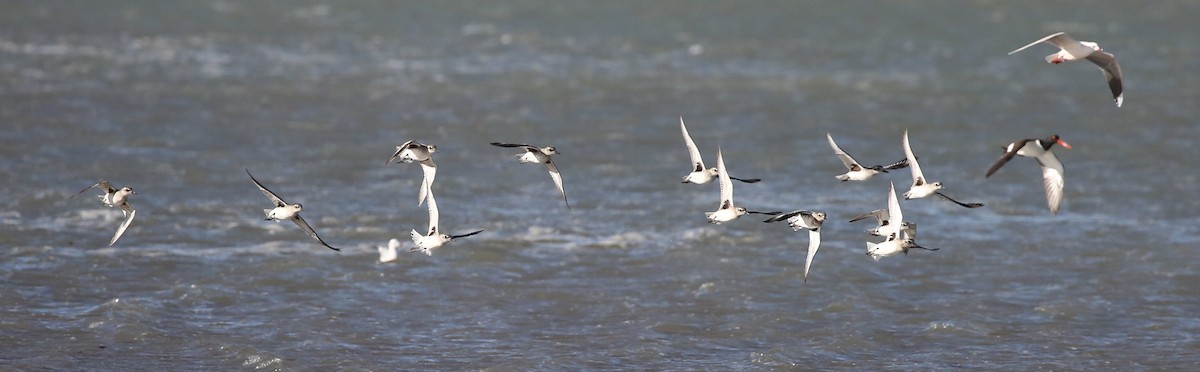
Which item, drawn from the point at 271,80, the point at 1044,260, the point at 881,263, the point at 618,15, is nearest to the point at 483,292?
the point at 881,263

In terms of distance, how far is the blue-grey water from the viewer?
1750cm

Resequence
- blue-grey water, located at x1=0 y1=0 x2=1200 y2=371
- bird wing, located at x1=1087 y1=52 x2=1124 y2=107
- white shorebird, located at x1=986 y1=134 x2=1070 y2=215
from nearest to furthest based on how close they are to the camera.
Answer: white shorebird, located at x1=986 y1=134 x2=1070 y2=215 < bird wing, located at x1=1087 y1=52 x2=1124 y2=107 < blue-grey water, located at x1=0 y1=0 x2=1200 y2=371

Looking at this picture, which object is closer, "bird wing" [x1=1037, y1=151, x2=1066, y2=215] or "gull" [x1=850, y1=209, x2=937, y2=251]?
"bird wing" [x1=1037, y1=151, x2=1066, y2=215]

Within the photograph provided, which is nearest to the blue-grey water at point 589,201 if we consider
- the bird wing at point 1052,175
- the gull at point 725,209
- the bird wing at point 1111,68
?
the gull at point 725,209

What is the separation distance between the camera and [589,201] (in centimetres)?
2462

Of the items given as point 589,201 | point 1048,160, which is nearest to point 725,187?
point 1048,160

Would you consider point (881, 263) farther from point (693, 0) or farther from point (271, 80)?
point (693, 0)

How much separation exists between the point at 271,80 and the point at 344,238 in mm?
15653

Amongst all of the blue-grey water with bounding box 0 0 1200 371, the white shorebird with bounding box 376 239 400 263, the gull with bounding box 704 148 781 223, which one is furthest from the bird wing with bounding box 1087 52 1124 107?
the white shorebird with bounding box 376 239 400 263

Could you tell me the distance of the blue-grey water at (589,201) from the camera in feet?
57.4

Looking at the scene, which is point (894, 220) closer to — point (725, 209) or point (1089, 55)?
point (725, 209)

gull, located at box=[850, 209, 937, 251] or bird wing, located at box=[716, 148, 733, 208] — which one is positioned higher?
bird wing, located at box=[716, 148, 733, 208]

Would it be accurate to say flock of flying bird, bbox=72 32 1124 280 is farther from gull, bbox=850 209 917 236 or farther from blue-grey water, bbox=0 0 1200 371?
blue-grey water, bbox=0 0 1200 371

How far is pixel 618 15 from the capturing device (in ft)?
160
